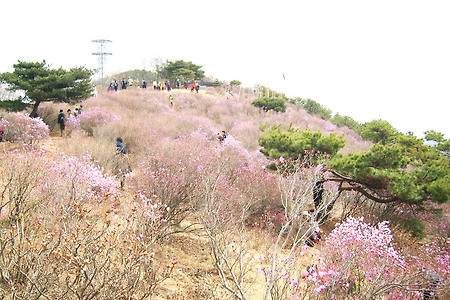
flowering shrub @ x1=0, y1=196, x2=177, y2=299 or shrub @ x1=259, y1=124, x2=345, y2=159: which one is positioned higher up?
shrub @ x1=259, y1=124, x2=345, y2=159

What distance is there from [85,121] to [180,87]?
25134 mm

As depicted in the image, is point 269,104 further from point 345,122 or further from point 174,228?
point 174,228

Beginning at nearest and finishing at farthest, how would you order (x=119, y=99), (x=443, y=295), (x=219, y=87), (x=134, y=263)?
(x=134, y=263) → (x=443, y=295) → (x=119, y=99) → (x=219, y=87)

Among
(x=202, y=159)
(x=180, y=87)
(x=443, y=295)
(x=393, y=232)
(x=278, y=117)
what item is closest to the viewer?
(x=443, y=295)

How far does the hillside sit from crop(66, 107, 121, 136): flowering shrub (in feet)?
0.20

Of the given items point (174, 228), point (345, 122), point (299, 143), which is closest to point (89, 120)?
point (174, 228)

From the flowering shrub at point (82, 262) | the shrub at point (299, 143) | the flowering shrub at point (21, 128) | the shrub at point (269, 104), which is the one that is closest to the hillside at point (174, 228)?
the flowering shrub at point (82, 262)

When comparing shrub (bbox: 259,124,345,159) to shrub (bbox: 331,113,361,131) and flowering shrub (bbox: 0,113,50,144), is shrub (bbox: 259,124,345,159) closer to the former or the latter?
flowering shrub (bbox: 0,113,50,144)

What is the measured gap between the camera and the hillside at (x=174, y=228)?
136 inches

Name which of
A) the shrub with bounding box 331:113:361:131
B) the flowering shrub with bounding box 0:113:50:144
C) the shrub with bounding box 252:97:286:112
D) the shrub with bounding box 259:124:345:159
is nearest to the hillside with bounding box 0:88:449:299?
the flowering shrub with bounding box 0:113:50:144

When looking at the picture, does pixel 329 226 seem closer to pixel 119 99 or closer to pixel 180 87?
pixel 119 99

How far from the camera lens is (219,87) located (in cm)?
4400

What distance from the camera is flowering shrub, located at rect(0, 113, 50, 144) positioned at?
12.3 m

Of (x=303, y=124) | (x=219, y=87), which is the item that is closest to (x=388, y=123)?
(x=303, y=124)
